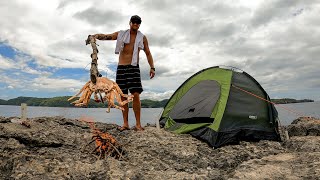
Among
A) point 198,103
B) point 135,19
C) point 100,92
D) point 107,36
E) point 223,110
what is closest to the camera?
point 100,92

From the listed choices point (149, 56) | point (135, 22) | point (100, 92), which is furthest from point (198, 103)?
point (100, 92)

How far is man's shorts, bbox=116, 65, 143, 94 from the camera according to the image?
7.73 meters

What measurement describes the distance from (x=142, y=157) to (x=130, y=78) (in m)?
2.43

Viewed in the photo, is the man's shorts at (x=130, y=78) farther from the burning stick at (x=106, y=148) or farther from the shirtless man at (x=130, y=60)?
the burning stick at (x=106, y=148)

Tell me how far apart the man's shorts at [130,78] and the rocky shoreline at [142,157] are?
1.17 m

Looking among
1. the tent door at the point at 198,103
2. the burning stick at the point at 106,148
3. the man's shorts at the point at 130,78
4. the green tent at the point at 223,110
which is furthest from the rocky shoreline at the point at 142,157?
the man's shorts at the point at 130,78

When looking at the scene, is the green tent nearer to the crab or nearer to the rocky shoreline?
the rocky shoreline

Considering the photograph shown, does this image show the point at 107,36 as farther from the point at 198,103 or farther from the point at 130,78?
the point at 198,103

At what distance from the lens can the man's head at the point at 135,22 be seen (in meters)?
7.53

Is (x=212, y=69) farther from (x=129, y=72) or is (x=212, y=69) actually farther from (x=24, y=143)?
(x=24, y=143)

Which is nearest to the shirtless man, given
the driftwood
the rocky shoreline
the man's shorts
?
the man's shorts

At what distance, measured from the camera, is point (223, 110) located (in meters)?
8.12

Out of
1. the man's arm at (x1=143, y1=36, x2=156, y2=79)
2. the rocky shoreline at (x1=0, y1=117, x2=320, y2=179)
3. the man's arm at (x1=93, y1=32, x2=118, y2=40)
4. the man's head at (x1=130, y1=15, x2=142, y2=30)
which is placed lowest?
the rocky shoreline at (x1=0, y1=117, x2=320, y2=179)

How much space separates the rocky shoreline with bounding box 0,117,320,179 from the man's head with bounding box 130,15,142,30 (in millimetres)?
2764
